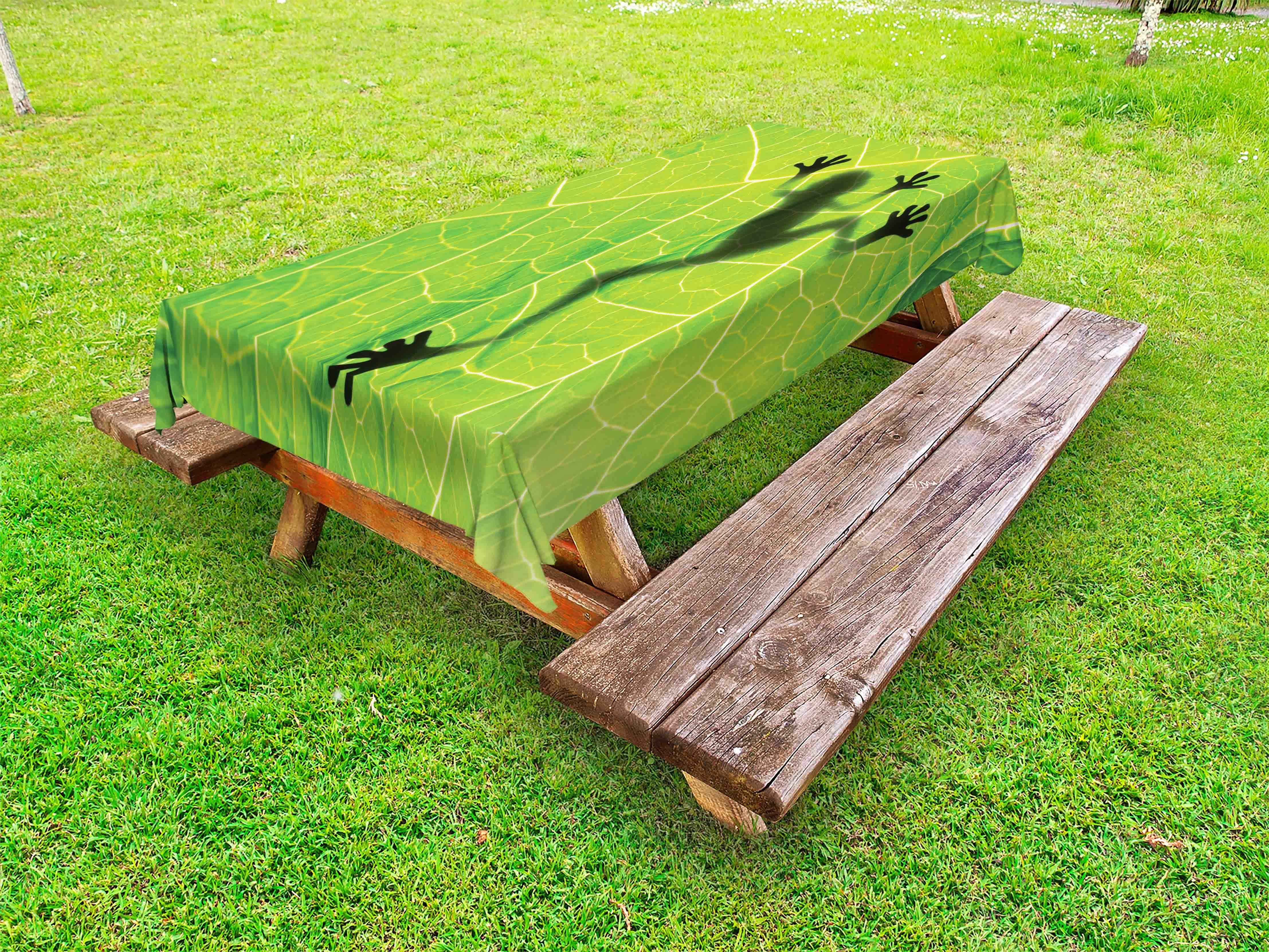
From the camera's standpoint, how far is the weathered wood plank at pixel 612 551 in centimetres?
213

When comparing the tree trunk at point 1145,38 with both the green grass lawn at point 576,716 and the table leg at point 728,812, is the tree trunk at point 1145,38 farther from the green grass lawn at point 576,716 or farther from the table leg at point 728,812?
the table leg at point 728,812

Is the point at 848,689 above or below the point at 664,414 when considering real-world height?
below

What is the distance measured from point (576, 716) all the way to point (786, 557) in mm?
679

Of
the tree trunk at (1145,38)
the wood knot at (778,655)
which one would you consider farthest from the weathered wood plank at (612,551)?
the tree trunk at (1145,38)

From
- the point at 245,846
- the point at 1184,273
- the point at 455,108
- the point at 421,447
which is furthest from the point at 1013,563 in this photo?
the point at 455,108

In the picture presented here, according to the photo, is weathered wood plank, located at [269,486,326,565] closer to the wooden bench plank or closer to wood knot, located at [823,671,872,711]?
the wooden bench plank

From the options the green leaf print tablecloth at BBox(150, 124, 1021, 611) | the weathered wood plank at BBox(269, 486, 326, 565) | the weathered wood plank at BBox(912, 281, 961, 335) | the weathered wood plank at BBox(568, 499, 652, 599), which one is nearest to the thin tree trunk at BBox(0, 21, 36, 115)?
the green leaf print tablecloth at BBox(150, 124, 1021, 611)

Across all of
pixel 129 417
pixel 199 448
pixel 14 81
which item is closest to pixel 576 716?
pixel 199 448

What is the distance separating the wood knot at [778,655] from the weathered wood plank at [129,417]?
1656 millimetres

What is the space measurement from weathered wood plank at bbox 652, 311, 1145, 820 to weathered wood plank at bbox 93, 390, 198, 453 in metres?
1.67

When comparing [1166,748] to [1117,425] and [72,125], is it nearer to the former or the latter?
[1117,425]

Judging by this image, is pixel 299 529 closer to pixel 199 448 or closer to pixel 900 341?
pixel 199 448

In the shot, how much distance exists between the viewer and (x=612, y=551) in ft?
7.03

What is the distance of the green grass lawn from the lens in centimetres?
190
